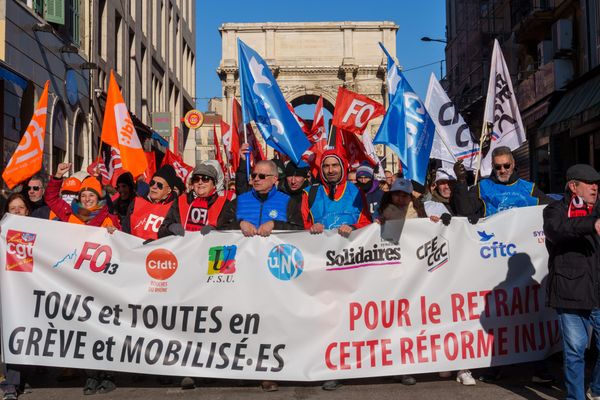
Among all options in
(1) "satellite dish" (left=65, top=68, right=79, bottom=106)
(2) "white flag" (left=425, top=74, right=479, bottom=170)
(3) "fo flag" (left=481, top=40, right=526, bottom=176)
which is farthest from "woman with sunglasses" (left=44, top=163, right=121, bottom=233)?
(1) "satellite dish" (left=65, top=68, right=79, bottom=106)

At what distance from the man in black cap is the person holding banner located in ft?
6.01

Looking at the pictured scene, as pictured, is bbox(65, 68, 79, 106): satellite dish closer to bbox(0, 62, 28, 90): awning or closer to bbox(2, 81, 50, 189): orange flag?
bbox(0, 62, 28, 90): awning

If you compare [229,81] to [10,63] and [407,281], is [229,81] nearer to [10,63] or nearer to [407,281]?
[10,63]

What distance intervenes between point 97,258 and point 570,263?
3.66 metres

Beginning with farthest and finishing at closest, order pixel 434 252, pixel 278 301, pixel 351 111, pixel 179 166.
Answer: pixel 179 166
pixel 351 111
pixel 434 252
pixel 278 301

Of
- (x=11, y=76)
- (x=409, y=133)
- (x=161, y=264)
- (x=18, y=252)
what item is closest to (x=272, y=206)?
(x=161, y=264)

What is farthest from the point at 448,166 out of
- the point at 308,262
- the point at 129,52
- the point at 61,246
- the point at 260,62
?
the point at 129,52

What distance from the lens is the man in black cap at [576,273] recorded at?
15.1 ft

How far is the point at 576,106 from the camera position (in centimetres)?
1722

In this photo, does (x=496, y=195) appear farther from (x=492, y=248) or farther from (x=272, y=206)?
(x=272, y=206)

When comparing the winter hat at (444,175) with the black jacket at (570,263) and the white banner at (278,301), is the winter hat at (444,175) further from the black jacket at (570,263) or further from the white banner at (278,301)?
the black jacket at (570,263)

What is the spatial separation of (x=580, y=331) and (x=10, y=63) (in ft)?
37.1

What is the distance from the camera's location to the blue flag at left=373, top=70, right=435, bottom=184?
18.8 ft

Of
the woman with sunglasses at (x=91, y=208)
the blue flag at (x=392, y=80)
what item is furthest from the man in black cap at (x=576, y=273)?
the woman with sunglasses at (x=91, y=208)
